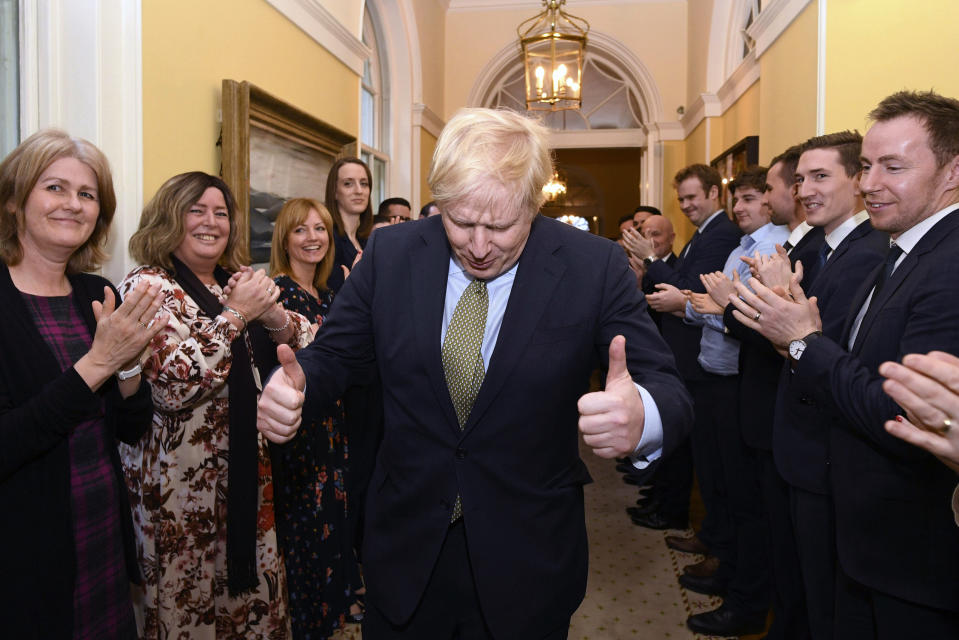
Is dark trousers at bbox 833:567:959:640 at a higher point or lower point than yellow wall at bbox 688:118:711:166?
lower

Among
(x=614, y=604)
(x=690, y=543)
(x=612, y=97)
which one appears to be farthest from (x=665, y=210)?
(x=614, y=604)

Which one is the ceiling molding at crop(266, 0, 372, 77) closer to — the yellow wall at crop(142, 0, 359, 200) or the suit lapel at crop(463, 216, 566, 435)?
the yellow wall at crop(142, 0, 359, 200)

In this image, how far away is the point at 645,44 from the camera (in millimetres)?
8727

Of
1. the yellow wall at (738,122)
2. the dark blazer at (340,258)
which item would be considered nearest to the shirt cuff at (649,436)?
the dark blazer at (340,258)

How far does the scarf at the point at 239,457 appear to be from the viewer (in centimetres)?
223

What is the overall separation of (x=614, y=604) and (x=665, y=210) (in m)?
6.52

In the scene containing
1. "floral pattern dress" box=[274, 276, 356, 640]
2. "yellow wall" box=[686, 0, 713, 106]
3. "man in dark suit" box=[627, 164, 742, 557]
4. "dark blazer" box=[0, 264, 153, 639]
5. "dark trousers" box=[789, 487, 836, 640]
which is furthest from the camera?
"yellow wall" box=[686, 0, 713, 106]

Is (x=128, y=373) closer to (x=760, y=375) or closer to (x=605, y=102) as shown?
(x=760, y=375)

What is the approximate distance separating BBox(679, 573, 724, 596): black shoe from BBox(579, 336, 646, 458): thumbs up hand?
2517 millimetres

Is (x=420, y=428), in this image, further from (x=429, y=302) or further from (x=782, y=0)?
(x=782, y=0)

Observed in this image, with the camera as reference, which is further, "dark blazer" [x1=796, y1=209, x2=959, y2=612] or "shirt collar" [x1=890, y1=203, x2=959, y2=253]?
"shirt collar" [x1=890, y1=203, x2=959, y2=253]

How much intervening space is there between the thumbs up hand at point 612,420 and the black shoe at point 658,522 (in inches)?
131

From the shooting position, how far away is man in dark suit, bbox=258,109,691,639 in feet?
4.59

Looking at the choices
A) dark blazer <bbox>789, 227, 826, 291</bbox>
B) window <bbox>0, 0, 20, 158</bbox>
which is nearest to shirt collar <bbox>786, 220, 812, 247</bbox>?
dark blazer <bbox>789, 227, 826, 291</bbox>
